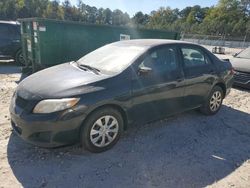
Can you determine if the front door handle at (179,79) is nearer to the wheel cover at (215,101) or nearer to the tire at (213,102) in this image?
the tire at (213,102)

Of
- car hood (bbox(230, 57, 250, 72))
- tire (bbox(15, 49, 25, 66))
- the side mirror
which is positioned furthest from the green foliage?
the side mirror

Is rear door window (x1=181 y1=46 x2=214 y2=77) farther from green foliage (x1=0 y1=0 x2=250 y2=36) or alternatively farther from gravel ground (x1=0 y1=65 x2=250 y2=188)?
green foliage (x1=0 y1=0 x2=250 y2=36)

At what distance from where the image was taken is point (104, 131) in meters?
3.75

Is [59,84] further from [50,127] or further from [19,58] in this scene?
[19,58]

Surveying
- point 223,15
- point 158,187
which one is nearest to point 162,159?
point 158,187

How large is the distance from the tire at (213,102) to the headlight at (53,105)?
297cm

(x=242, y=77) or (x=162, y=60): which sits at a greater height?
(x=162, y=60)

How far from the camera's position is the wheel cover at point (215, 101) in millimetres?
5492

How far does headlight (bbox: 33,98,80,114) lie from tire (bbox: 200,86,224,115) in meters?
2.97

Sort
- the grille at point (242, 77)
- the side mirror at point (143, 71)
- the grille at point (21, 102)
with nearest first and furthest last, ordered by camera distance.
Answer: the grille at point (21, 102)
the side mirror at point (143, 71)
the grille at point (242, 77)

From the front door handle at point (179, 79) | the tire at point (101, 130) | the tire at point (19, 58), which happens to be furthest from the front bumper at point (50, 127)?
the tire at point (19, 58)

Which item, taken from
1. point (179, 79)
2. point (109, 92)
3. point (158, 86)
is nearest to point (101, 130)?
point (109, 92)

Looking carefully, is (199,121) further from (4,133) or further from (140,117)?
(4,133)

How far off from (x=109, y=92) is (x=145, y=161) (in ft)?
3.42
